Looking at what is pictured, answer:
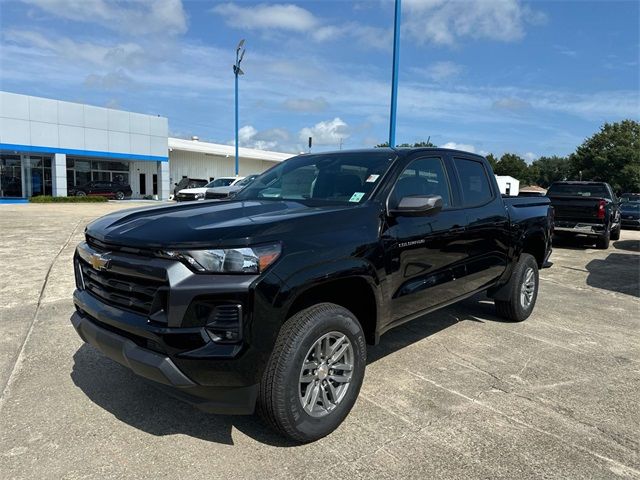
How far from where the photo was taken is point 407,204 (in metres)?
3.44

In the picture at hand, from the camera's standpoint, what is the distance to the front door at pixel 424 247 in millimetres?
3514

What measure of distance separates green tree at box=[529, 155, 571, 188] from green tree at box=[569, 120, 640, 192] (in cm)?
4923

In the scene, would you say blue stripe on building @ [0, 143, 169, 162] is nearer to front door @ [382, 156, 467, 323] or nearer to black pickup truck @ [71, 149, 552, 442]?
black pickup truck @ [71, 149, 552, 442]

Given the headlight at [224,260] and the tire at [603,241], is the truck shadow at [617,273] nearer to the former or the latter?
the tire at [603,241]

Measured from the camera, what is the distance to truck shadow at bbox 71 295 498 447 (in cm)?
311

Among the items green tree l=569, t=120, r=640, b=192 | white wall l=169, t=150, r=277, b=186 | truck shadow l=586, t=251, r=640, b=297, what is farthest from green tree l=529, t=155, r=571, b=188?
truck shadow l=586, t=251, r=640, b=297

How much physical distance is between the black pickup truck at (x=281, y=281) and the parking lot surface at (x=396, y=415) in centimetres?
37

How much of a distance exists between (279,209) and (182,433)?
5.24 feet

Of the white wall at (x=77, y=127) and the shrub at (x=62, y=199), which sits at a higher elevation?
the white wall at (x=77, y=127)

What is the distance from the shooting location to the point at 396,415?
3363 mm

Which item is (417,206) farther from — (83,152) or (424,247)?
(83,152)

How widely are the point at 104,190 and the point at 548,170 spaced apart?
113273 mm

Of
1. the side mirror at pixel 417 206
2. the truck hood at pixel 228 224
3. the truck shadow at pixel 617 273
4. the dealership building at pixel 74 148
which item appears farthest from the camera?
the dealership building at pixel 74 148

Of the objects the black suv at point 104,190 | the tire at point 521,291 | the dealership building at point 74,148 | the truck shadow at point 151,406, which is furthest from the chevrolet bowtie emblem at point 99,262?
the black suv at point 104,190
